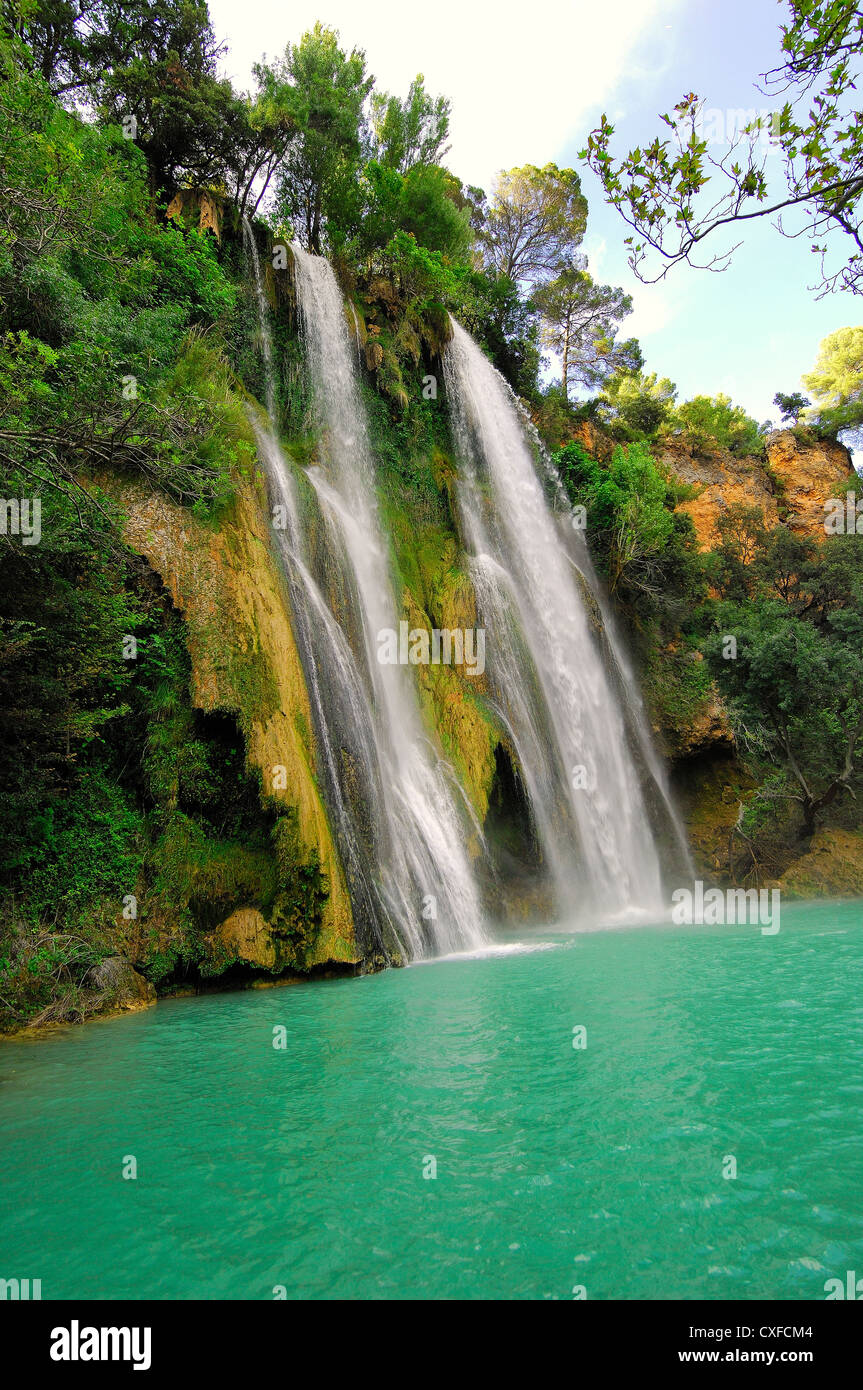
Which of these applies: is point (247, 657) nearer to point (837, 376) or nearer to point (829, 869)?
point (829, 869)

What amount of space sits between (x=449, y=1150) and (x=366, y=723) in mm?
7578

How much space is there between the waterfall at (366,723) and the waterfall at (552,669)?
2.63 meters

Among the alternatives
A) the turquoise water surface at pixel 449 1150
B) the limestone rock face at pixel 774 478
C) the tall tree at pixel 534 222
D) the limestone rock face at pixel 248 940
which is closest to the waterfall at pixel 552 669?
the limestone rock face at pixel 248 940

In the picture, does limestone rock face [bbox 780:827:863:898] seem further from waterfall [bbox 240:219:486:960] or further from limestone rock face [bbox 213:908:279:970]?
limestone rock face [bbox 213:908:279:970]

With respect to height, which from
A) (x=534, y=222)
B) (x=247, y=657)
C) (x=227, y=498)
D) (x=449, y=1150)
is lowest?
(x=449, y=1150)

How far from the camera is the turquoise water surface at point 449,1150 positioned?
2.87 metres

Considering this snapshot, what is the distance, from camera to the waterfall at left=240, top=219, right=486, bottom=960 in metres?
9.95

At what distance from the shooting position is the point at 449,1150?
385 centimetres

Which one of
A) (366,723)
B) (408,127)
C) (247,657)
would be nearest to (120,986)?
(247,657)

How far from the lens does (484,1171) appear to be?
3598 millimetres

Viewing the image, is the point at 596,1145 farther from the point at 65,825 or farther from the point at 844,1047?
the point at 65,825

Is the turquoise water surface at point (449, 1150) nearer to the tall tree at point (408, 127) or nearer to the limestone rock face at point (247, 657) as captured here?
the limestone rock face at point (247, 657)

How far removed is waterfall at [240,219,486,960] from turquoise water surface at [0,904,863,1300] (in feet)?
10.9

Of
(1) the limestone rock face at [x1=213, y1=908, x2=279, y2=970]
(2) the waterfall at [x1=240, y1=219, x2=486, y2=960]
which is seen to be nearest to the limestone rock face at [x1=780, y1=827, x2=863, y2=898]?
(2) the waterfall at [x1=240, y1=219, x2=486, y2=960]
